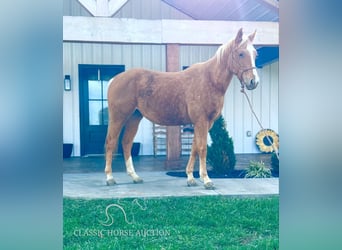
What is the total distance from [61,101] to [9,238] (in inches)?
40.6

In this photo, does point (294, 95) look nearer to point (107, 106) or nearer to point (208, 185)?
point (208, 185)

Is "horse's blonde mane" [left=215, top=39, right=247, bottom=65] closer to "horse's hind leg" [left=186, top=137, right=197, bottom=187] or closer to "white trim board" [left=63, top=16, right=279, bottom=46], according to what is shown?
"white trim board" [left=63, top=16, right=279, bottom=46]

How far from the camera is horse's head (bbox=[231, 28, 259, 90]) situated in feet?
6.68

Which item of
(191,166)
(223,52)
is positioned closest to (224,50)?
(223,52)

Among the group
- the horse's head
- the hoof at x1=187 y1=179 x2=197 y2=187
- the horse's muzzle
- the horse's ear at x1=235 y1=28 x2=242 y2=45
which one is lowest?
the hoof at x1=187 y1=179 x2=197 y2=187

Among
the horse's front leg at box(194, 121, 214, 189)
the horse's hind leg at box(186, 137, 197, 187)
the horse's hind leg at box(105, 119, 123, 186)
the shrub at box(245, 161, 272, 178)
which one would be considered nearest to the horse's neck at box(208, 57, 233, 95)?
the horse's front leg at box(194, 121, 214, 189)

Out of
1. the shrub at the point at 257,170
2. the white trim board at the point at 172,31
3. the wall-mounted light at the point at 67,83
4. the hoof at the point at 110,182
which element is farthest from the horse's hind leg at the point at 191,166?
the wall-mounted light at the point at 67,83

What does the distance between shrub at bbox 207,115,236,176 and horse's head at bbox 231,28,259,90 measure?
33cm

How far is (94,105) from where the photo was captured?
210 centimetres

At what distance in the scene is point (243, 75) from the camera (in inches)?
81.0

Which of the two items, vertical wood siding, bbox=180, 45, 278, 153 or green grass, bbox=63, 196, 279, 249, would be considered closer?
green grass, bbox=63, 196, 279, 249

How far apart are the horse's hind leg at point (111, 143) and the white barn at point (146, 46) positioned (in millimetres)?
51

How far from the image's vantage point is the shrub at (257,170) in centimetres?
214

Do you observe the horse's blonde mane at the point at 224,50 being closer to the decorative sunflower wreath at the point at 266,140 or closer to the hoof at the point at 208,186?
the decorative sunflower wreath at the point at 266,140
